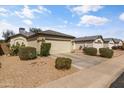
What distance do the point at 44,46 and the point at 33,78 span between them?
31.4 ft

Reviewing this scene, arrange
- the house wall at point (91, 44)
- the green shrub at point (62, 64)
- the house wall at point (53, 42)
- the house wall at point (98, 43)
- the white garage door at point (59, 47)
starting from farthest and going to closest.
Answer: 1. the house wall at point (98, 43)
2. the house wall at point (91, 44)
3. the white garage door at point (59, 47)
4. the house wall at point (53, 42)
5. the green shrub at point (62, 64)

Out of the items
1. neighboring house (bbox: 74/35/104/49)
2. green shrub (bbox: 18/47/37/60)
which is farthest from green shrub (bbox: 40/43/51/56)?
neighboring house (bbox: 74/35/104/49)

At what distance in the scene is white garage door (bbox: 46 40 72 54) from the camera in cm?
2210

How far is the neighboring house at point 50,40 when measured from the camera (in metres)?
20.9

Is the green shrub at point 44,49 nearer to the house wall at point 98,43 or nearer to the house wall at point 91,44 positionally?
the house wall at point 91,44

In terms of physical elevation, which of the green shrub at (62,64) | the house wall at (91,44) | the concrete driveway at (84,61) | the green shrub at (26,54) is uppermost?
the house wall at (91,44)

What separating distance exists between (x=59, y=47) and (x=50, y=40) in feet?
7.08

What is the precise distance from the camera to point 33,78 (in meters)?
9.84

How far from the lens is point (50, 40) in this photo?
21.8m

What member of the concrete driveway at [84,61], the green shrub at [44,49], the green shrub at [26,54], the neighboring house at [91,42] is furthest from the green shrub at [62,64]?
the neighboring house at [91,42]

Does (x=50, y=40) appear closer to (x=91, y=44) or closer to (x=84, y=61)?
(x=84, y=61)

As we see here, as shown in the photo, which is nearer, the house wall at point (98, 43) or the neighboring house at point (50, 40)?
the neighboring house at point (50, 40)
